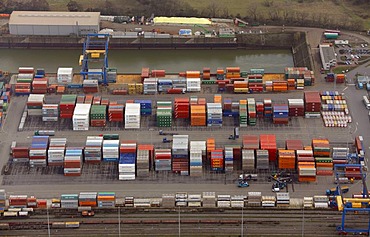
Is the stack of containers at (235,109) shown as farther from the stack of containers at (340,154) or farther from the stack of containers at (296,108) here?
the stack of containers at (340,154)

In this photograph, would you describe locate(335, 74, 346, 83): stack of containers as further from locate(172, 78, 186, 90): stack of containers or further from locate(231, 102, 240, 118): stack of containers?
locate(172, 78, 186, 90): stack of containers

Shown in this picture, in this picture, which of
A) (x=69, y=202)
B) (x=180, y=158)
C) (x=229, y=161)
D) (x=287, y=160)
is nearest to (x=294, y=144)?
(x=287, y=160)

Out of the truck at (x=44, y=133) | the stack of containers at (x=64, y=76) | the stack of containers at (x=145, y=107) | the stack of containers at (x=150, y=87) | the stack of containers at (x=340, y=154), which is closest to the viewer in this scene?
the stack of containers at (x=340, y=154)

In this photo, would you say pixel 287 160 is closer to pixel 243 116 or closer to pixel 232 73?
pixel 243 116

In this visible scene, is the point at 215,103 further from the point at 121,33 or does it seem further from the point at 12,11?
the point at 12,11

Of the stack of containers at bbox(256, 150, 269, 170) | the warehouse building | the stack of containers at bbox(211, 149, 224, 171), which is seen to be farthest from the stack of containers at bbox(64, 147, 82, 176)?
the warehouse building

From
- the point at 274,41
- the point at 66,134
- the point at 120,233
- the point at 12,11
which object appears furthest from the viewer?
the point at 12,11

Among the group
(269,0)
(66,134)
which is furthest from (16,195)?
(269,0)

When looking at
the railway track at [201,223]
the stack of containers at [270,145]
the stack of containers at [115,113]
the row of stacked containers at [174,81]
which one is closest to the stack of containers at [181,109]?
the row of stacked containers at [174,81]
